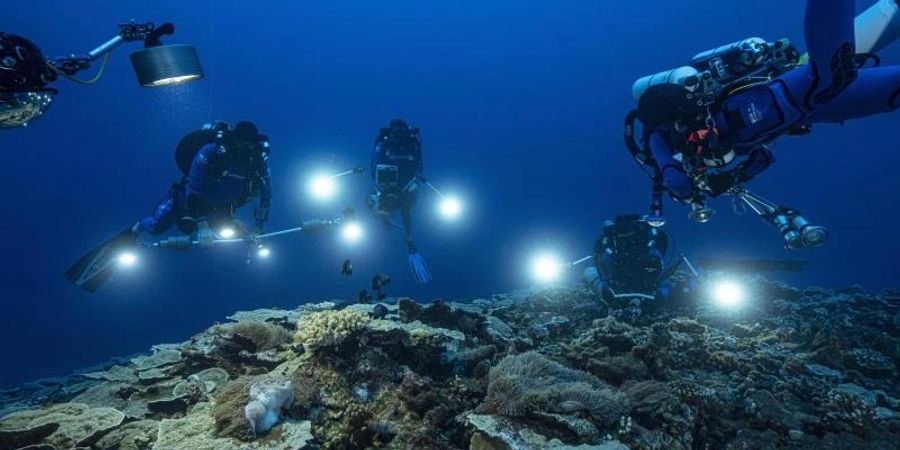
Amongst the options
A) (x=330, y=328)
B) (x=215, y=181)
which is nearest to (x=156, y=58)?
(x=330, y=328)

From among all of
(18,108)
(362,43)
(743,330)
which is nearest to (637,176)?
(362,43)

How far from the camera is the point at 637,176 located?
4877 inches

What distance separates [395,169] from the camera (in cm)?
1222

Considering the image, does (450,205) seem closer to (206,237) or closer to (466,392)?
(206,237)

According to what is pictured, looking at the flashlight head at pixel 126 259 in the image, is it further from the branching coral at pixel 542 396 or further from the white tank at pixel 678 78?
the white tank at pixel 678 78

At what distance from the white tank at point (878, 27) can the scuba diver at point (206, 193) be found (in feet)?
33.9

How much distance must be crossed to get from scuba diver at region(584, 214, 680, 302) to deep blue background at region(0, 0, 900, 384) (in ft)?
190

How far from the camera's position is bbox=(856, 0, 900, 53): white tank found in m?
4.12

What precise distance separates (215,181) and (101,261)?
394 centimetres

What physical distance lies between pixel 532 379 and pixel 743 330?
650 cm

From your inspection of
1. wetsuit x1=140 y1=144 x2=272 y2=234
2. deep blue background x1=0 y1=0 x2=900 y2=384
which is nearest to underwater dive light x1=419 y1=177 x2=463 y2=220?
wetsuit x1=140 y1=144 x2=272 y2=234

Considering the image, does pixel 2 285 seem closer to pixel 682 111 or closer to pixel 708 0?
pixel 682 111

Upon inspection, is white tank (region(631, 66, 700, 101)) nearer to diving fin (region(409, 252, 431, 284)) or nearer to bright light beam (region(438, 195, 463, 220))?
bright light beam (region(438, 195, 463, 220))

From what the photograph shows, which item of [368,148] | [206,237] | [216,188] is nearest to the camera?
[206,237]
